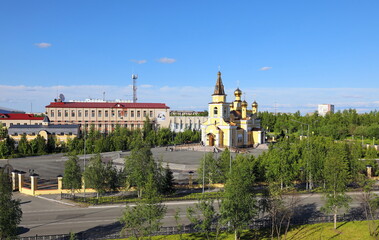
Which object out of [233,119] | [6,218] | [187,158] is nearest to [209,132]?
[233,119]

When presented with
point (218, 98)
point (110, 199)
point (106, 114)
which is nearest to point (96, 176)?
point (110, 199)

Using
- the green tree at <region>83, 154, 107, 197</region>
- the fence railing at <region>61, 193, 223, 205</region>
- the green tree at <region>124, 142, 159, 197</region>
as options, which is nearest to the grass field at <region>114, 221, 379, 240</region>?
the fence railing at <region>61, 193, 223, 205</region>

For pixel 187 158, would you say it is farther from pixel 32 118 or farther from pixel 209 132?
pixel 32 118

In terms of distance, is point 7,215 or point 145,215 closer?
point 7,215

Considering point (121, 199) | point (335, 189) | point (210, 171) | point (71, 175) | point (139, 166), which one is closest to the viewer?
point (335, 189)

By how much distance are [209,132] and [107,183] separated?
3704 cm

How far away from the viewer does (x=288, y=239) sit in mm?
21188

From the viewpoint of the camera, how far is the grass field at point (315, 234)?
2128 centimetres

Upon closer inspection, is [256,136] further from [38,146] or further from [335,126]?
[38,146]

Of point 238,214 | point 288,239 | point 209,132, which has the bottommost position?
point 288,239

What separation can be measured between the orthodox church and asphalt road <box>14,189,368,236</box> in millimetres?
34025

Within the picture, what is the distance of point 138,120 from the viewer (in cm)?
9350

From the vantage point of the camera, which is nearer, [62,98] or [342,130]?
[342,130]

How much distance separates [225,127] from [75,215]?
43.0m
